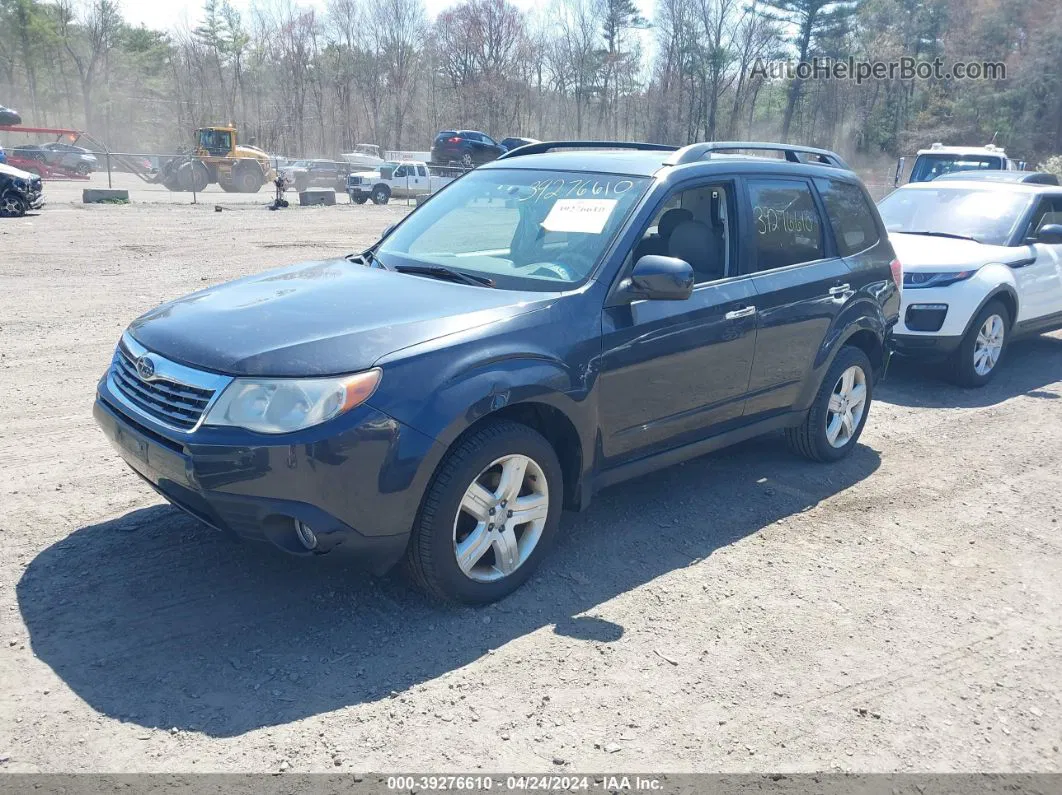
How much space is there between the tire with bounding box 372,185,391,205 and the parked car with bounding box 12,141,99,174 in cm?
1630

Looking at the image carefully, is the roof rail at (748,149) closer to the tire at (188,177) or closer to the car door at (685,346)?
the car door at (685,346)

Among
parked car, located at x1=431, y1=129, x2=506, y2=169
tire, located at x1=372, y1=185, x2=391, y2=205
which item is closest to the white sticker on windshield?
tire, located at x1=372, y1=185, x2=391, y2=205

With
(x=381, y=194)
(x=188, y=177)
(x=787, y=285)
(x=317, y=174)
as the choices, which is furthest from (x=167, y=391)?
(x=317, y=174)

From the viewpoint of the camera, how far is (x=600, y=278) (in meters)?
4.25

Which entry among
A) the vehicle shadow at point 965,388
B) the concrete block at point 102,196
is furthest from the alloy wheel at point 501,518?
the concrete block at point 102,196

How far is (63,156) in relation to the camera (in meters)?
40.3

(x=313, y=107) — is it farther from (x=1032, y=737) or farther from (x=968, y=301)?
(x=1032, y=737)

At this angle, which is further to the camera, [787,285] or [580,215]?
[787,285]

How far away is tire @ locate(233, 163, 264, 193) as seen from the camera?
1467 inches

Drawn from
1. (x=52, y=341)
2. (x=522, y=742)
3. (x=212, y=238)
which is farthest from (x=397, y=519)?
(x=212, y=238)

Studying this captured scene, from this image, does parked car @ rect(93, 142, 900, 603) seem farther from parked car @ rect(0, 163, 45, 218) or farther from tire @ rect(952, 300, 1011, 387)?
parked car @ rect(0, 163, 45, 218)

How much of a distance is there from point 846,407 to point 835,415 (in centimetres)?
12

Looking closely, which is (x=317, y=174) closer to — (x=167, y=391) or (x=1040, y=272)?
(x=1040, y=272)

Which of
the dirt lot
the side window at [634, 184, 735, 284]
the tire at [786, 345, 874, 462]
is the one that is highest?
the side window at [634, 184, 735, 284]
